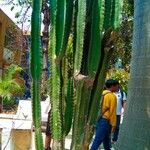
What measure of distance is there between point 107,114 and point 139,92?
429cm

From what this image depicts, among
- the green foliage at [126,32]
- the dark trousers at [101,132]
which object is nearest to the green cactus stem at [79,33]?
the dark trousers at [101,132]

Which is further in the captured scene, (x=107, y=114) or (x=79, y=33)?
(x=107, y=114)

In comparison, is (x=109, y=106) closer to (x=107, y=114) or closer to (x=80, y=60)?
(x=107, y=114)

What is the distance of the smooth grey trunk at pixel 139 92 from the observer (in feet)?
12.4

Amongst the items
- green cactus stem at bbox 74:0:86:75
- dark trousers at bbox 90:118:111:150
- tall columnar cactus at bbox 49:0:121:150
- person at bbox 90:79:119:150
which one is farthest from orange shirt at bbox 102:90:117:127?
green cactus stem at bbox 74:0:86:75

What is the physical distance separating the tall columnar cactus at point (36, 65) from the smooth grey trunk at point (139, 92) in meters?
0.66

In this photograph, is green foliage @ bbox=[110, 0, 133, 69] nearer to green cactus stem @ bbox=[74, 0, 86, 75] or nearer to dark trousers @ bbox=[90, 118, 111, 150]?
dark trousers @ bbox=[90, 118, 111, 150]

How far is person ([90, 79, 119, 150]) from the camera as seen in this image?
8016mm

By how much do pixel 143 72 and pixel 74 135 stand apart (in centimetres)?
79

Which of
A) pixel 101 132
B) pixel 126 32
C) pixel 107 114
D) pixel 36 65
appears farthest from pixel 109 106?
pixel 126 32

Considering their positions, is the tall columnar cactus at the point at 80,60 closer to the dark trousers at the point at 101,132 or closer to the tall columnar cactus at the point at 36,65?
the tall columnar cactus at the point at 36,65

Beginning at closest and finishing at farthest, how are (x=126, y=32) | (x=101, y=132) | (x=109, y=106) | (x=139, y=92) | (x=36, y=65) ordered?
1. (x=139, y=92)
2. (x=36, y=65)
3. (x=109, y=106)
4. (x=101, y=132)
5. (x=126, y=32)

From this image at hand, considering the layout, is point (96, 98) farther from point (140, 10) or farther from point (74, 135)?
point (140, 10)

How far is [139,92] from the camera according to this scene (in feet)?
12.6
